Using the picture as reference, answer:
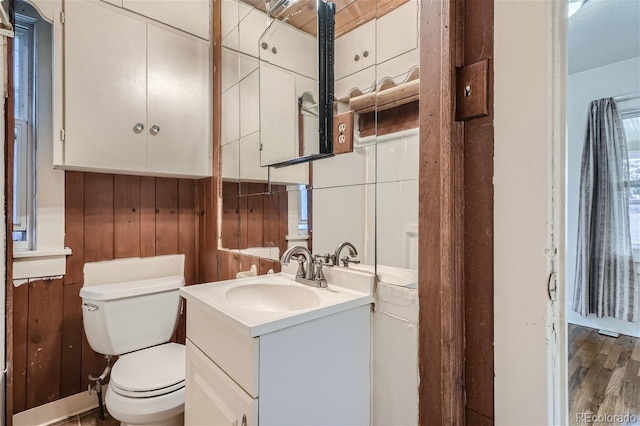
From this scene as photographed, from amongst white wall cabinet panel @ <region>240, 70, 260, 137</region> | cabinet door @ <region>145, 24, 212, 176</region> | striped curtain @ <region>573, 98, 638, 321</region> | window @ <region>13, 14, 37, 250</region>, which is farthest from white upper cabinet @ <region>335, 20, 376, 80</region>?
striped curtain @ <region>573, 98, 638, 321</region>

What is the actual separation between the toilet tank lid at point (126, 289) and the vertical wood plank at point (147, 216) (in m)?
0.23

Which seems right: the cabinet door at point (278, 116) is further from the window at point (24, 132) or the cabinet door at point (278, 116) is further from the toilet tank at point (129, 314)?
the window at point (24, 132)

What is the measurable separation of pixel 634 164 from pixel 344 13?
2.48 meters

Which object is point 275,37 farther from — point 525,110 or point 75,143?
point 525,110

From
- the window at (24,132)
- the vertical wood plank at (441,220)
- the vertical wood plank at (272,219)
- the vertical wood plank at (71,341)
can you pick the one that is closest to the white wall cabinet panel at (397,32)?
the vertical wood plank at (441,220)

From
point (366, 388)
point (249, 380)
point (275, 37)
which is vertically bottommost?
point (366, 388)

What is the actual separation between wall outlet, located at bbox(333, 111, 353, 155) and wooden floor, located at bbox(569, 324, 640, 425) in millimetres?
1506

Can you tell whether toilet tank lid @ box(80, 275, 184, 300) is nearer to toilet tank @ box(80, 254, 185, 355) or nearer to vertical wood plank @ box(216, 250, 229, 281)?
toilet tank @ box(80, 254, 185, 355)

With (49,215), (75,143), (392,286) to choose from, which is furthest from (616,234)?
(49,215)

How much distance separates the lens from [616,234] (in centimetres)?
224

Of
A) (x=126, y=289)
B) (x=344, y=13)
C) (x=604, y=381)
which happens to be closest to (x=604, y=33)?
(x=344, y=13)

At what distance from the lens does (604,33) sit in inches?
75.8

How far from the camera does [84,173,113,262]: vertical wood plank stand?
1.65 meters

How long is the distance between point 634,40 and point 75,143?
3.24 meters
